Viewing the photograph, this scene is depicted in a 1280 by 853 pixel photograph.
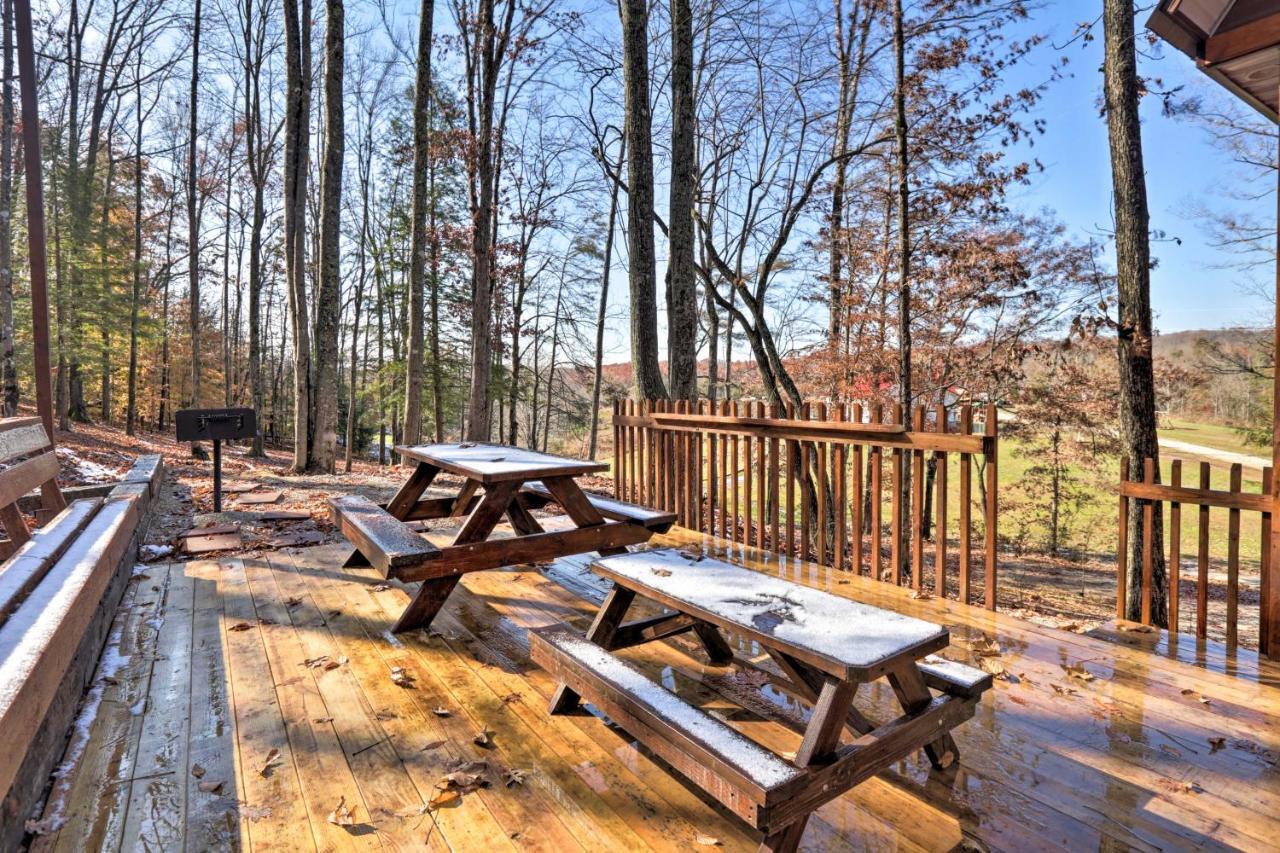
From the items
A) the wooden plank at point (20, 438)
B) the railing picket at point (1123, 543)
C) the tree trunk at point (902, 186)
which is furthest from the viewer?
the tree trunk at point (902, 186)

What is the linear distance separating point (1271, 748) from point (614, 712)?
217cm

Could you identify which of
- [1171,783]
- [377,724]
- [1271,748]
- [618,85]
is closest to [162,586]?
[377,724]

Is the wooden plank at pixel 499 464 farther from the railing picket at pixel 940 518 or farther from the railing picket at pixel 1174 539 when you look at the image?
the railing picket at pixel 1174 539

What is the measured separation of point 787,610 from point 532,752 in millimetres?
945

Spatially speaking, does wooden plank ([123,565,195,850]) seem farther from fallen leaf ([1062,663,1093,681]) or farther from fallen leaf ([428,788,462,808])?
fallen leaf ([1062,663,1093,681])

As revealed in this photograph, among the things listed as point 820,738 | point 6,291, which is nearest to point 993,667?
point 820,738

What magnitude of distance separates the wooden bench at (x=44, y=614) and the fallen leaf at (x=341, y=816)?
68 centimetres

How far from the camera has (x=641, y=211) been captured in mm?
6598

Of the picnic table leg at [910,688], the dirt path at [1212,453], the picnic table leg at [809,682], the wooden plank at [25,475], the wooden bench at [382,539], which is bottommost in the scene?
the dirt path at [1212,453]

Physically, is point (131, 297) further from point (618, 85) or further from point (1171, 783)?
point (1171, 783)

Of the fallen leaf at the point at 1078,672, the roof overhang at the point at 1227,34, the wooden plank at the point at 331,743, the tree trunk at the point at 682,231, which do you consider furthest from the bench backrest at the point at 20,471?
the roof overhang at the point at 1227,34

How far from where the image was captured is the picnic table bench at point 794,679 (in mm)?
1435

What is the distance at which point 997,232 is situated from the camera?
10.9m

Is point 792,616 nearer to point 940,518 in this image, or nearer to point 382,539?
point 382,539
